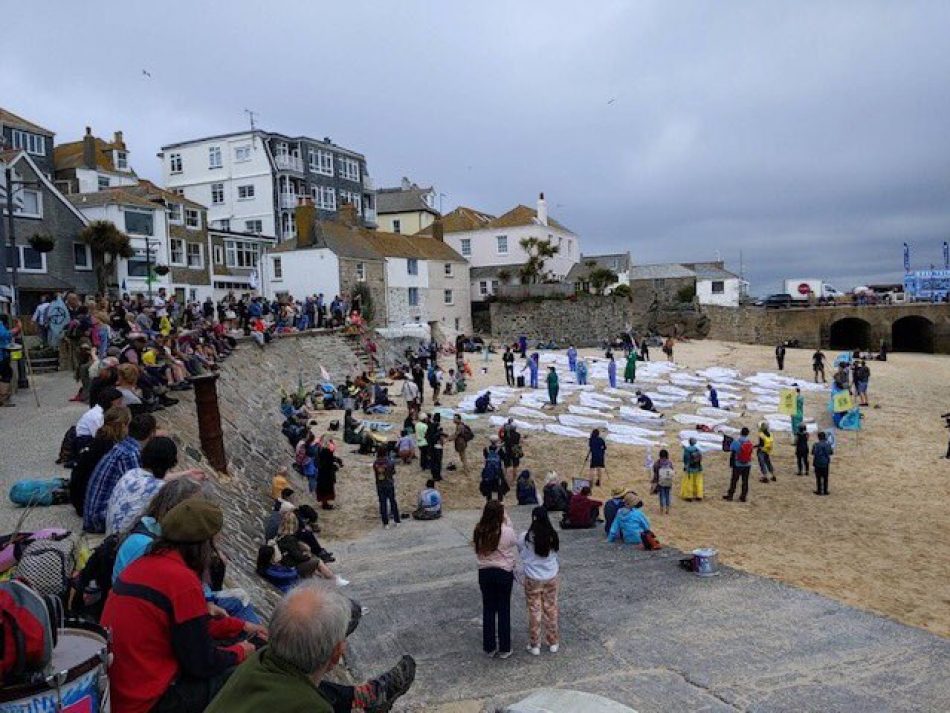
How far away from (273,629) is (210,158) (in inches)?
2085

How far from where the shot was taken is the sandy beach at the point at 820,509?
1008 centimetres

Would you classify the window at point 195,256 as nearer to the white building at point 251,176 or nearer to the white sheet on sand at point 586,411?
the white building at point 251,176

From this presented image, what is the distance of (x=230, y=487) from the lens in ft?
33.4

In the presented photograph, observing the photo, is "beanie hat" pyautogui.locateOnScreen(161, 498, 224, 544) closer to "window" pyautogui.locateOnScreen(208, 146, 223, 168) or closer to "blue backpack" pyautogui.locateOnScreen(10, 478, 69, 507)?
"blue backpack" pyautogui.locateOnScreen(10, 478, 69, 507)

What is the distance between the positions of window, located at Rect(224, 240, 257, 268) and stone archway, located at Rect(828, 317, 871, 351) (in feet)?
142

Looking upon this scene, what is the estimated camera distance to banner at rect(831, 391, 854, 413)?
22.1m

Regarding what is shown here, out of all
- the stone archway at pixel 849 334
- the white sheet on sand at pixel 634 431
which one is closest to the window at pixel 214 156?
the white sheet on sand at pixel 634 431

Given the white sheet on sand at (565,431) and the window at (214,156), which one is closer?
the white sheet on sand at (565,431)

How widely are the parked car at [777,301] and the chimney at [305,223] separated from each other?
36.5 m

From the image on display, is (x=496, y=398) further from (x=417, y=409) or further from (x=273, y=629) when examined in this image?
(x=273, y=629)

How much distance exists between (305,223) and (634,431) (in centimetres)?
2330

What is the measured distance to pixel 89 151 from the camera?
145ft

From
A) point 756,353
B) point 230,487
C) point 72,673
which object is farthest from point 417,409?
point 756,353

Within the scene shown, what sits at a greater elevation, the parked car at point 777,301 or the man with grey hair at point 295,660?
the parked car at point 777,301
